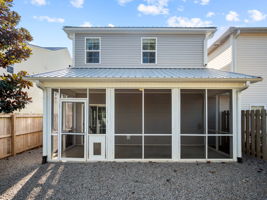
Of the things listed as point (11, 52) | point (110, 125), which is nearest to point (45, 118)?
point (110, 125)

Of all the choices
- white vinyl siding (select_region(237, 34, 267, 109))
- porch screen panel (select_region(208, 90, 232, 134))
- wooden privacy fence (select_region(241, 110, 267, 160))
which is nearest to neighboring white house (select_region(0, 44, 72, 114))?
porch screen panel (select_region(208, 90, 232, 134))

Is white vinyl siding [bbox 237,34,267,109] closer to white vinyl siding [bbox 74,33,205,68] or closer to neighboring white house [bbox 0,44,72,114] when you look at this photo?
white vinyl siding [bbox 74,33,205,68]

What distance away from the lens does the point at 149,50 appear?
354 inches

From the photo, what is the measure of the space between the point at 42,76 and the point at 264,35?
36.9 feet

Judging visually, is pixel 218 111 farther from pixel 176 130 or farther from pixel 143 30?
pixel 143 30

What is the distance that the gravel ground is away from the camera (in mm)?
3846

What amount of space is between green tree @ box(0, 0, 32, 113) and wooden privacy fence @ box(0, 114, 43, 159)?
122cm

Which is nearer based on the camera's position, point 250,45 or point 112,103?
point 112,103

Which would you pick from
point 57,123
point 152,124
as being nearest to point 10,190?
point 57,123

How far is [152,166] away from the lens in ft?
18.8

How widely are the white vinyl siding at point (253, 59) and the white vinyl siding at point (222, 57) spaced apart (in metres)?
0.50

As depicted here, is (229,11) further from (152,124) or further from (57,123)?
(57,123)

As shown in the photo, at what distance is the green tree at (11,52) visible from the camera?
5.62 meters

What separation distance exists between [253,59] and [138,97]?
Result: 664 centimetres
